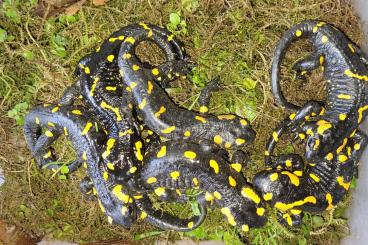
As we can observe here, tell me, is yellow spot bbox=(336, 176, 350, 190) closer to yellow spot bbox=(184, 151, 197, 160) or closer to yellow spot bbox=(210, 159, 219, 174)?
yellow spot bbox=(210, 159, 219, 174)

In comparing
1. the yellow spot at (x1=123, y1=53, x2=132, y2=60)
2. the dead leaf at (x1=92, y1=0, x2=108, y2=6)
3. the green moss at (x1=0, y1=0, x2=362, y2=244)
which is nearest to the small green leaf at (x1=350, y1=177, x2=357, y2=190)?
the green moss at (x1=0, y1=0, x2=362, y2=244)

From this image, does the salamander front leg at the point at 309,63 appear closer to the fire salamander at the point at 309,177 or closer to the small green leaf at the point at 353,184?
the fire salamander at the point at 309,177

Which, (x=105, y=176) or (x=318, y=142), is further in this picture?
(x=105, y=176)

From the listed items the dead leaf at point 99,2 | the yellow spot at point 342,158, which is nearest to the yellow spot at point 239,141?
the yellow spot at point 342,158

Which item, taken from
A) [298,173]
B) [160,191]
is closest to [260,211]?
[298,173]

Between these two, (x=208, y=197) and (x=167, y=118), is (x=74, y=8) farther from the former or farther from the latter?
(x=208, y=197)

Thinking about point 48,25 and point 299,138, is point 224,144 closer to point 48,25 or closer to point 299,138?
point 299,138
